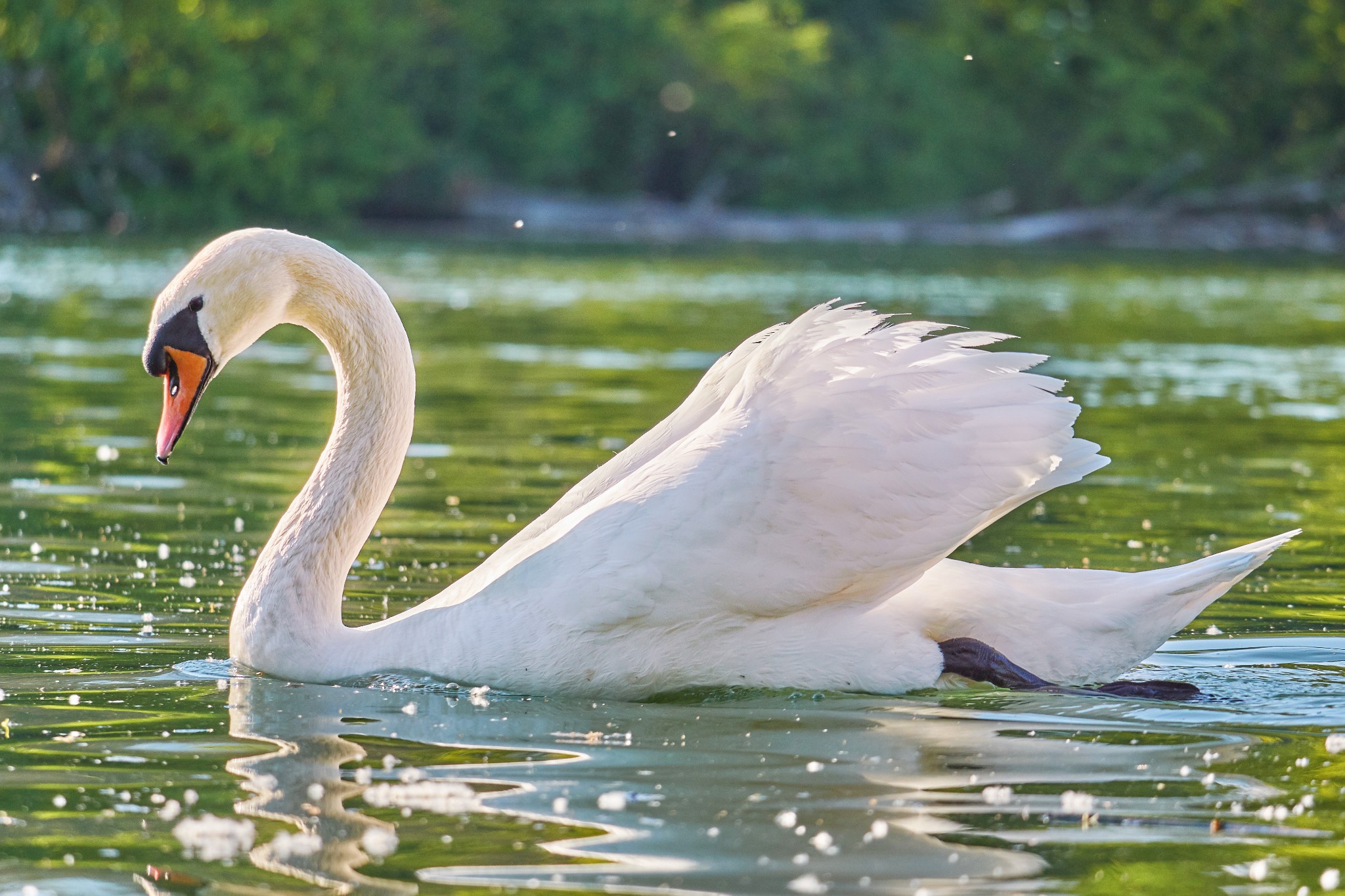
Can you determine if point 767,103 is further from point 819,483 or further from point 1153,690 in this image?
point 819,483

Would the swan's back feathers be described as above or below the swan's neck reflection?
above

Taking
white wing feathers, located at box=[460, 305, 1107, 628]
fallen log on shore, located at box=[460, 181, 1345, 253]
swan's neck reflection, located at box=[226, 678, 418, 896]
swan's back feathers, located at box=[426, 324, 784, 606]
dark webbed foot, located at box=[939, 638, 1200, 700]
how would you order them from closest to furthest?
swan's neck reflection, located at box=[226, 678, 418, 896]
white wing feathers, located at box=[460, 305, 1107, 628]
dark webbed foot, located at box=[939, 638, 1200, 700]
swan's back feathers, located at box=[426, 324, 784, 606]
fallen log on shore, located at box=[460, 181, 1345, 253]

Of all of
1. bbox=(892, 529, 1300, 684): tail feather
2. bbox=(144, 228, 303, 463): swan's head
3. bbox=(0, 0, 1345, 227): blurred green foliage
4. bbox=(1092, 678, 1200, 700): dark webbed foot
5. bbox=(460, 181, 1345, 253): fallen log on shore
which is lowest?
bbox=(1092, 678, 1200, 700): dark webbed foot

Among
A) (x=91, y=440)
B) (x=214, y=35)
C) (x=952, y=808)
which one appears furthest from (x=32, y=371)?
(x=214, y=35)

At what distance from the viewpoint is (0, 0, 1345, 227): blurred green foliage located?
61.2 m

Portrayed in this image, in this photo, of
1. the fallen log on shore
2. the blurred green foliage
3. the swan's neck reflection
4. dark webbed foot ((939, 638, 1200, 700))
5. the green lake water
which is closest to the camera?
the swan's neck reflection

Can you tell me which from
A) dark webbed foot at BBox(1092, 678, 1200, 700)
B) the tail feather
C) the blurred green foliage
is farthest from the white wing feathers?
the blurred green foliage

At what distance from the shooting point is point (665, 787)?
4785mm

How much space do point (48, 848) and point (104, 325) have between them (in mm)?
18543

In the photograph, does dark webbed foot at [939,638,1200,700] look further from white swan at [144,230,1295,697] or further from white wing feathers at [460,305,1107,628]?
white wing feathers at [460,305,1107,628]

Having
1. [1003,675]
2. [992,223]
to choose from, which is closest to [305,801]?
[1003,675]

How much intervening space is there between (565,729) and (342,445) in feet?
5.17

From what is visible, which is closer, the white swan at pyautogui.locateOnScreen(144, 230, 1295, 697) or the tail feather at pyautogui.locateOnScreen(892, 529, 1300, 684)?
the white swan at pyautogui.locateOnScreen(144, 230, 1295, 697)

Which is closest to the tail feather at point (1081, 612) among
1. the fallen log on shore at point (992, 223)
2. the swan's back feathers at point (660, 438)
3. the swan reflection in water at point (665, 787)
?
the swan reflection in water at point (665, 787)
